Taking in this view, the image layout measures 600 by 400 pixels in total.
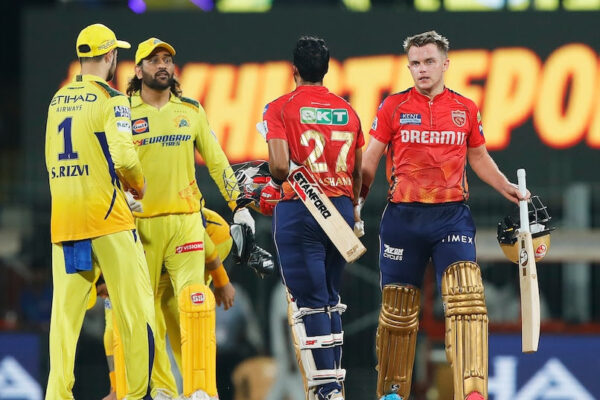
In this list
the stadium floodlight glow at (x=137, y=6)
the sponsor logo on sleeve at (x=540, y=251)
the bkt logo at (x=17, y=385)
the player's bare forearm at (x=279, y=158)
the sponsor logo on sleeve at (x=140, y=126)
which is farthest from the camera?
the stadium floodlight glow at (x=137, y=6)

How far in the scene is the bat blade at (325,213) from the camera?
8.18m

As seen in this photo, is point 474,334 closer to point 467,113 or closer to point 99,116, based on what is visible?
point 467,113

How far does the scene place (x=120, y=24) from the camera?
53.2 ft

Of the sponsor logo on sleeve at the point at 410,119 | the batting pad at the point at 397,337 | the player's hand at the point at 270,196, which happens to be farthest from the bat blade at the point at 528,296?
the player's hand at the point at 270,196

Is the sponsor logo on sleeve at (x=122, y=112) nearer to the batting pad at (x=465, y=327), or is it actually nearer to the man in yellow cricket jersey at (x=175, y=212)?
the man in yellow cricket jersey at (x=175, y=212)

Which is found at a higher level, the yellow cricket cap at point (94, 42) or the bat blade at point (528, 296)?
the yellow cricket cap at point (94, 42)

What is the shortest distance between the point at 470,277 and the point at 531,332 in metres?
0.57

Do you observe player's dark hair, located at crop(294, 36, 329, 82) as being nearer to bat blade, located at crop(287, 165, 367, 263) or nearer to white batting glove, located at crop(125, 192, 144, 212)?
bat blade, located at crop(287, 165, 367, 263)

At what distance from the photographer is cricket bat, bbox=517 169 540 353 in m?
8.44

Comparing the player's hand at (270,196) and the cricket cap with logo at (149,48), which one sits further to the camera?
the cricket cap with logo at (149,48)

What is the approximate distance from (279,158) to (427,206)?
106 centimetres

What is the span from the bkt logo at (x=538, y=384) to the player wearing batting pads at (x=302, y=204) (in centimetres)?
430

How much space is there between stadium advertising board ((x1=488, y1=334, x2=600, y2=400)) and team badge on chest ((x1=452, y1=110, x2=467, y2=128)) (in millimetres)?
4391

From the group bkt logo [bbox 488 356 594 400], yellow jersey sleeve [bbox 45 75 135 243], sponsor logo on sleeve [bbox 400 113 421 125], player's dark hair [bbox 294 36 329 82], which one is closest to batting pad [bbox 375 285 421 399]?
sponsor logo on sleeve [bbox 400 113 421 125]
